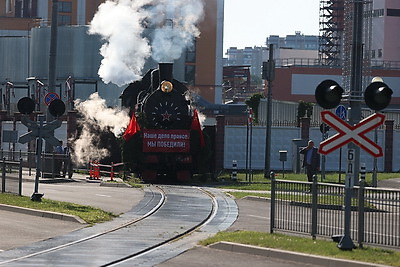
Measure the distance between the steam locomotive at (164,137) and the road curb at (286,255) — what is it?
68.5 feet

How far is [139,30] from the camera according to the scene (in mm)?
47344

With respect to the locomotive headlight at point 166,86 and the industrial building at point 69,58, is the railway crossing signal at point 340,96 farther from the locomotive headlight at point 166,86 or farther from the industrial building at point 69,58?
the industrial building at point 69,58

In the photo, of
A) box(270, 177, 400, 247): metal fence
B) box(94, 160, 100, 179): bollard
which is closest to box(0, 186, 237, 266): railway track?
box(270, 177, 400, 247): metal fence

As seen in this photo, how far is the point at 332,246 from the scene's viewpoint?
1510 cm

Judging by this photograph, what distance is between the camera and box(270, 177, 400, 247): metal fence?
579 inches

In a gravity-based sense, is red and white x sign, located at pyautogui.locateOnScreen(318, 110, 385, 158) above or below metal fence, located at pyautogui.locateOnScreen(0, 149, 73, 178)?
above

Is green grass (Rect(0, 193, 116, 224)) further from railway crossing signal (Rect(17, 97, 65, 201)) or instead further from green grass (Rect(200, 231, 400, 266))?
green grass (Rect(200, 231, 400, 266))

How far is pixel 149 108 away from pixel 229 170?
450 inches

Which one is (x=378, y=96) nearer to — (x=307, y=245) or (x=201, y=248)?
(x=307, y=245)

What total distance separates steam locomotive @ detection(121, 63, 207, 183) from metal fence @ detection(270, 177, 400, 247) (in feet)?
64.3

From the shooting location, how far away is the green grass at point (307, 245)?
13867 millimetres

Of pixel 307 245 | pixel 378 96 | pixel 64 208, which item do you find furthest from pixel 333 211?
pixel 64 208

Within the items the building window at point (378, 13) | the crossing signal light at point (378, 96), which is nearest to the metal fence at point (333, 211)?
the crossing signal light at point (378, 96)

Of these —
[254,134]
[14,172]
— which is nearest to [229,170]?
[254,134]
